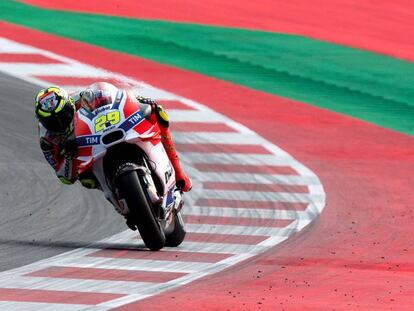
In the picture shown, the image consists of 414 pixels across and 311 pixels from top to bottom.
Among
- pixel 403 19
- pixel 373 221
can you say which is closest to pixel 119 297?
pixel 373 221

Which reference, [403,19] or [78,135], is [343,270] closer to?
[78,135]

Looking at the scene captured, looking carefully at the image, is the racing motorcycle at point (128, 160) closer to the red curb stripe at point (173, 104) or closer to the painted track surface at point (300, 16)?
the red curb stripe at point (173, 104)

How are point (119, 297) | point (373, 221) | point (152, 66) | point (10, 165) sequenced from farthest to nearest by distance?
point (152, 66) < point (10, 165) < point (373, 221) < point (119, 297)

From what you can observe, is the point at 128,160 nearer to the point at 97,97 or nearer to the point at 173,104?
the point at 97,97

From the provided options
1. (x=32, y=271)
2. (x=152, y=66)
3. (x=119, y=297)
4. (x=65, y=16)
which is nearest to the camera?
(x=119, y=297)

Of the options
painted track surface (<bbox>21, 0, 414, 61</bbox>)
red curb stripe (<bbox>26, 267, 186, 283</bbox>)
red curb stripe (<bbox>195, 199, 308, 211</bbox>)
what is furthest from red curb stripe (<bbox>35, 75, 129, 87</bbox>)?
red curb stripe (<bbox>26, 267, 186, 283</bbox>)

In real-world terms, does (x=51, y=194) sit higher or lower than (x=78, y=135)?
lower

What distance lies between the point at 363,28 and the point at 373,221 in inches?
431

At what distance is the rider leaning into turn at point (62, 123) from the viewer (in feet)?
45.7

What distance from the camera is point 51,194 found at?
16.8 metres

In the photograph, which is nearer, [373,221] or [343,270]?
[343,270]

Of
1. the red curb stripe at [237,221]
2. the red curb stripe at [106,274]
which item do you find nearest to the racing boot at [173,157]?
the red curb stripe at [237,221]

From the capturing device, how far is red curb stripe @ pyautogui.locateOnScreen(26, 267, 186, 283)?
13.2m

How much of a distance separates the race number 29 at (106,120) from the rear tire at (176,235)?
1.13 m
